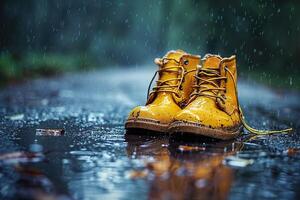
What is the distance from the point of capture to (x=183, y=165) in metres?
2.65

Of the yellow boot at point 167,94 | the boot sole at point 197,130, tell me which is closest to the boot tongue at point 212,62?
the yellow boot at point 167,94

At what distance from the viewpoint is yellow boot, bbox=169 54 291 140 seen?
3.32m

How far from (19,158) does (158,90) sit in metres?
1.31

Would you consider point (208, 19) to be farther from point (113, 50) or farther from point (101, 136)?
point (113, 50)

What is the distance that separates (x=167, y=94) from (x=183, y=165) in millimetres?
1146

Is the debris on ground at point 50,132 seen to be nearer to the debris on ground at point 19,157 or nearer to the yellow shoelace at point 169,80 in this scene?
the yellow shoelace at point 169,80

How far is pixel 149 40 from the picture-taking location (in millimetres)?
65375

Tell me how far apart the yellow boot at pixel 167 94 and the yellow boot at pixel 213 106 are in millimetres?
129

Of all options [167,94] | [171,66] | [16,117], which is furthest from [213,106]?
[16,117]

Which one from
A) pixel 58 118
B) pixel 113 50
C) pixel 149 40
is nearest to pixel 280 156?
pixel 58 118

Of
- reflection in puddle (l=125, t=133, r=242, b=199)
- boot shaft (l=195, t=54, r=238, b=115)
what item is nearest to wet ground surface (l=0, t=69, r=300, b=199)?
reflection in puddle (l=125, t=133, r=242, b=199)

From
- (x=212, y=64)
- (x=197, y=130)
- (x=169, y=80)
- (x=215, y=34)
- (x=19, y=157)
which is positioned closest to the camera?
(x=19, y=157)

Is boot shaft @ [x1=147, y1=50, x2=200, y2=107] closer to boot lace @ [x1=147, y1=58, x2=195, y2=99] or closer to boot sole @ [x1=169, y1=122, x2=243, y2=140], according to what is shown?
boot lace @ [x1=147, y1=58, x2=195, y2=99]

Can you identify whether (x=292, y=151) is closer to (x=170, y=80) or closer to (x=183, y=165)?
(x=183, y=165)
